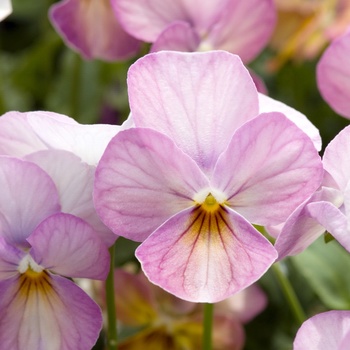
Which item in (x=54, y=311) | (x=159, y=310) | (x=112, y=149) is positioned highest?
(x=112, y=149)

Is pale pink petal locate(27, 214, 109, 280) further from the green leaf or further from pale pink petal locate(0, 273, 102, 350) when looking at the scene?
the green leaf

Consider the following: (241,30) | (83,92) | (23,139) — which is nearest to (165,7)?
(241,30)

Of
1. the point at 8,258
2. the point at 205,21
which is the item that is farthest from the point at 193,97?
the point at 205,21

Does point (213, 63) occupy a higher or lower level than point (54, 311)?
higher

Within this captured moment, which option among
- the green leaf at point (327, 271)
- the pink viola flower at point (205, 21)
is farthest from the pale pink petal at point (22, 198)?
the green leaf at point (327, 271)

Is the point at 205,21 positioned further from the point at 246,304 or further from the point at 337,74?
the point at 246,304

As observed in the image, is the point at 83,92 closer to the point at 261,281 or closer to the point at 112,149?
the point at 261,281

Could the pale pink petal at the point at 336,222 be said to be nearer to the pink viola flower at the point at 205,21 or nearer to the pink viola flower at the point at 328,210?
the pink viola flower at the point at 328,210
